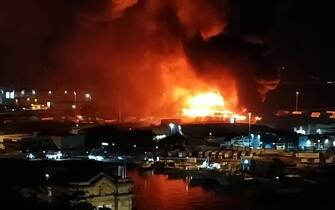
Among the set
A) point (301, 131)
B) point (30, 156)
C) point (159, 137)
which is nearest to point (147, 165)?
point (30, 156)

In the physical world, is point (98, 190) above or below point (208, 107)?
below

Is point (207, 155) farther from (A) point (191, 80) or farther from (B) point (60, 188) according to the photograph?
(B) point (60, 188)

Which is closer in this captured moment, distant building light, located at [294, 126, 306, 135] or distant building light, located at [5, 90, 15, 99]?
distant building light, located at [294, 126, 306, 135]

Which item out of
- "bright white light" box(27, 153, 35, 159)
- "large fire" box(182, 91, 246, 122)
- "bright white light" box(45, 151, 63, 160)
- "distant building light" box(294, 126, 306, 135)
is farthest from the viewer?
"large fire" box(182, 91, 246, 122)

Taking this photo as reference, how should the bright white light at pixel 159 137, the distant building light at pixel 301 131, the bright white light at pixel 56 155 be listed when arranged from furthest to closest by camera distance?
the distant building light at pixel 301 131 < the bright white light at pixel 159 137 < the bright white light at pixel 56 155

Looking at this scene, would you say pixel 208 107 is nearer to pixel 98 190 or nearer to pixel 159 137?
pixel 159 137

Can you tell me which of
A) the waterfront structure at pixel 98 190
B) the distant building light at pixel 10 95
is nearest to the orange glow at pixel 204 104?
the distant building light at pixel 10 95

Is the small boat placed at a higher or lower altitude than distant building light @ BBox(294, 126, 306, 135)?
lower

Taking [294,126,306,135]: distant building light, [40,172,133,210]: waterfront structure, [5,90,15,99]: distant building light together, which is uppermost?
[5,90,15,99]: distant building light

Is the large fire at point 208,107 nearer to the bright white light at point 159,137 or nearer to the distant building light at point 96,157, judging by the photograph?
the bright white light at point 159,137

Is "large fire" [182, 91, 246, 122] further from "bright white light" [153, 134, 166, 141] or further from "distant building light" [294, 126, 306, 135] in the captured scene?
"bright white light" [153, 134, 166, 141]

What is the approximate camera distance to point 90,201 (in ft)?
25.3

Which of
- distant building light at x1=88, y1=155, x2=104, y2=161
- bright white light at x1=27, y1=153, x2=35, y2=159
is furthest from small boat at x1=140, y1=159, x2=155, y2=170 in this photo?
bright white light at x1=27, y1=153, x2=35, y2=159

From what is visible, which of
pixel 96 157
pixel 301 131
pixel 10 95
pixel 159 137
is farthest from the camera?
pixel 10 95
